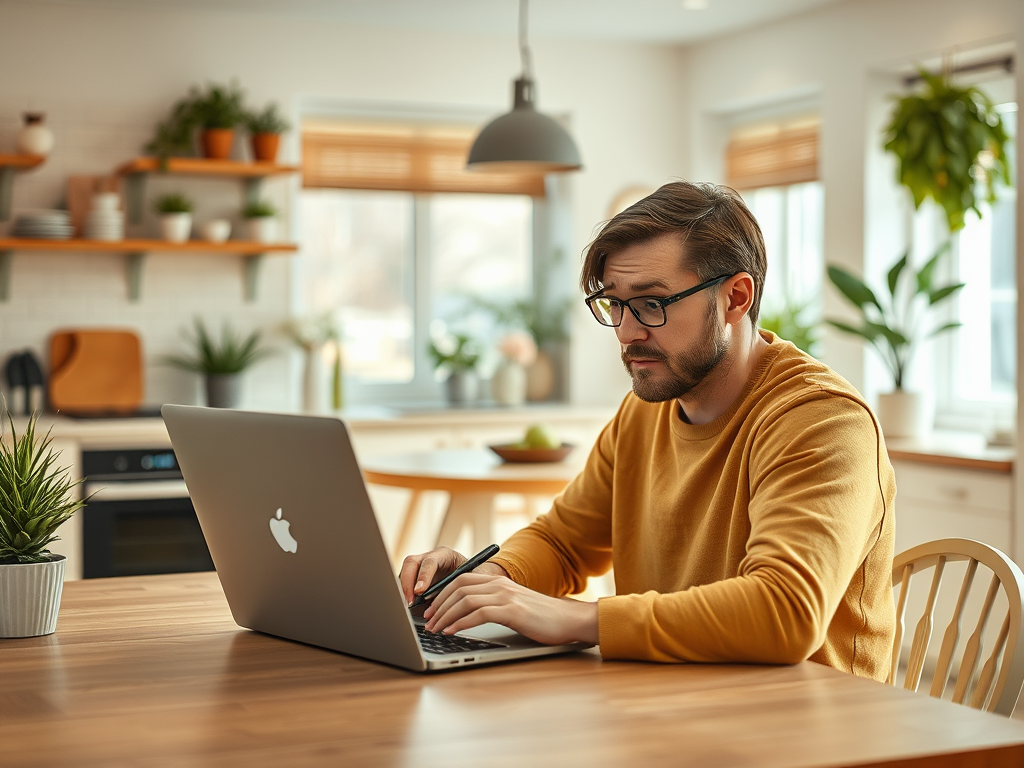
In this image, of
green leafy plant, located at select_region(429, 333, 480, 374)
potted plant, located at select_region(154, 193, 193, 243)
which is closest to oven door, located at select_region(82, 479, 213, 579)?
potted plant, located at select_region(154, 193, 193, 243)

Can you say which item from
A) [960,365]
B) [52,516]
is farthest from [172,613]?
[960,365]

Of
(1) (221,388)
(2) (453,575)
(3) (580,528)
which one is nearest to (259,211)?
(1) (221,388)

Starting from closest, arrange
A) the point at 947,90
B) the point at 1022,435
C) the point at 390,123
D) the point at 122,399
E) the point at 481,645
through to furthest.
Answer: the point at 481,645
the point at 1022,435
the point at 947,90
the point at 122,399
the point at 390,123

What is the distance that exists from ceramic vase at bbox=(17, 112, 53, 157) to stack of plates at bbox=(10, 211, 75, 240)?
0.24 metres

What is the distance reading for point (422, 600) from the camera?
66.5 inches

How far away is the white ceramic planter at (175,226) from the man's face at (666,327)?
11.8 feet

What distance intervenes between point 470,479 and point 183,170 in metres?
2.20

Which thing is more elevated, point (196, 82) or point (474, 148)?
point (196, 82)

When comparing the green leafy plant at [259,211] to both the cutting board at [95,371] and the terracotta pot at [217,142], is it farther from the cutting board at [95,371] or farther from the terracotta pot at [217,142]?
the cutting board at [95,371]

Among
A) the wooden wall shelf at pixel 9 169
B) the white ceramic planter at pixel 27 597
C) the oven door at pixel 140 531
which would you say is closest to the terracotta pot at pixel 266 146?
the wooden wall shelf at pixel 9 169

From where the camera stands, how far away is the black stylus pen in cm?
168

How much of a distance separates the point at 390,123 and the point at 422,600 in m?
4.21

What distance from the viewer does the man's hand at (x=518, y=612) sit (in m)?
1.48

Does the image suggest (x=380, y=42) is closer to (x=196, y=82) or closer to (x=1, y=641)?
(x=196, y=82)
